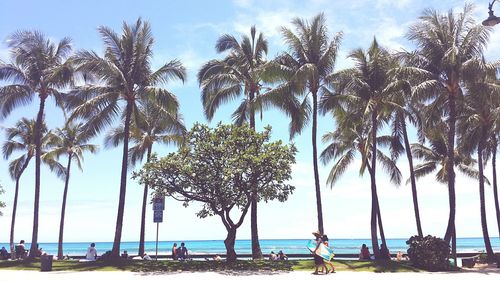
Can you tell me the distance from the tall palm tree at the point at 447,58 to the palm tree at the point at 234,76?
913 centimetres

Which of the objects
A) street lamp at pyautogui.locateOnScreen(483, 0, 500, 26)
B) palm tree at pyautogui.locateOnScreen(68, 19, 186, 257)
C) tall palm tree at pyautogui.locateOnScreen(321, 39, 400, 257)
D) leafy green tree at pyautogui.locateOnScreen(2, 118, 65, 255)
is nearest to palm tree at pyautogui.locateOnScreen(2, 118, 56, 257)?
leafy green tree at pyautogui.locateOnScreen(2, 118, 65, 255)

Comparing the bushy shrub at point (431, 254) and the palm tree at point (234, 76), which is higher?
the palm tree at point (234, 76)

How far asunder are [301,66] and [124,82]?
9.57m

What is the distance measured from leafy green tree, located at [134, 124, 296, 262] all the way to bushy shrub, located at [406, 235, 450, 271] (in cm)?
643

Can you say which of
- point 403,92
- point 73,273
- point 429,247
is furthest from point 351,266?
point 73,273

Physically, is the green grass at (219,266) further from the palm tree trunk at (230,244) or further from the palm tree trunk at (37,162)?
the palm tree trunk at (37,162)

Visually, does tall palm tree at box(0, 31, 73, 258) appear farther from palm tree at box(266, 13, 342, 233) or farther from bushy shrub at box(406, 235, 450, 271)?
bushy shrub at box(406, 235, 450, 271)

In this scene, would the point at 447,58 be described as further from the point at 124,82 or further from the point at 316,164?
the point at 124,82

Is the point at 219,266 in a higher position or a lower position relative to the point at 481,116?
lower

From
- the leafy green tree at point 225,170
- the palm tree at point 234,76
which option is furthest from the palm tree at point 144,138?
the leafy green tree at point 225,170

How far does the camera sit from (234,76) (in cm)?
2900

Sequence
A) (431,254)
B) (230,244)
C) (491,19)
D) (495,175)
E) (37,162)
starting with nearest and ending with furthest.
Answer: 1. (491,19)
2. (431,254)
3. (230,244)
4. (37,162)
5. (495,175)

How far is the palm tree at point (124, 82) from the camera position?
25938 millimetres

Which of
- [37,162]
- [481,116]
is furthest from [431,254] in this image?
[37,162]
